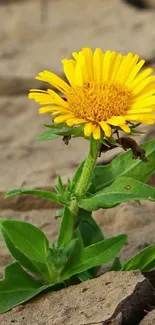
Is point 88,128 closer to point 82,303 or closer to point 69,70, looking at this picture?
point 69,70

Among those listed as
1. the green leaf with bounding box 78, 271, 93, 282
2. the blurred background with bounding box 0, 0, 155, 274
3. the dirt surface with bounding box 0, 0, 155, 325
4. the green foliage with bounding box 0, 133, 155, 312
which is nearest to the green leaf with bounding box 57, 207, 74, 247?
the green foliage with bounding box 0, 133, 155, 312

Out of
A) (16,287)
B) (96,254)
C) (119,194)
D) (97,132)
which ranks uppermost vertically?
(97,132)

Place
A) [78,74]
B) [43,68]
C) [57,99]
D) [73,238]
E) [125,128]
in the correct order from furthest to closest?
1. [43,68]
2. [73,238]
3. [78,74]
4. [57,99]
5. [125,128]

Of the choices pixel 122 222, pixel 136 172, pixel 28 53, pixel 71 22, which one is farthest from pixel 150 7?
pixel 136 172

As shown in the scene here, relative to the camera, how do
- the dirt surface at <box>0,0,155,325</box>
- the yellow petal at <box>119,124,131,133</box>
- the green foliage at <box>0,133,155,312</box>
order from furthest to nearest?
the dirt surface at <box>0,0,155,325</box>, the green foliage at <box>0,133,155,312</box>, the yellow petal at <box>119,124,131,133</box>

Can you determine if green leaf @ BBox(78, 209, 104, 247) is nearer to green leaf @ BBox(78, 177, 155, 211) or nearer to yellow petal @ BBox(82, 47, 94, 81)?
green leaf @ BBox(78, 177, 155, 211)

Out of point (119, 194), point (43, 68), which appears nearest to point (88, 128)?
point (119, 194)
